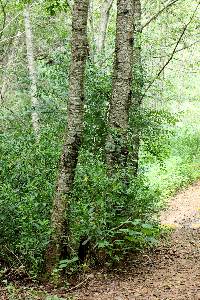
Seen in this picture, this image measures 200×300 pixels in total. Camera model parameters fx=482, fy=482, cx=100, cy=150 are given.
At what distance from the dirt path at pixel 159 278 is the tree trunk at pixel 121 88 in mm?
1778

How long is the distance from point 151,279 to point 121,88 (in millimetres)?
3189

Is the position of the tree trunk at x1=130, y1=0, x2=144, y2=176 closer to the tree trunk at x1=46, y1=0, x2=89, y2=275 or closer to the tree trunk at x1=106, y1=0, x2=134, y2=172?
the tree trunk at x1=106, y1=0, x2=134, y2=172

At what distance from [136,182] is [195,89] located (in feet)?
67.6

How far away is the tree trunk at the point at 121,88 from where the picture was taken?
8148 mm

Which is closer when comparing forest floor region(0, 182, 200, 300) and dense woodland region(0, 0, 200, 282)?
forest floor region(0, 182, 200, 300)

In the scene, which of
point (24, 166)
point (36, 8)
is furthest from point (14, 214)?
point (36, 8)

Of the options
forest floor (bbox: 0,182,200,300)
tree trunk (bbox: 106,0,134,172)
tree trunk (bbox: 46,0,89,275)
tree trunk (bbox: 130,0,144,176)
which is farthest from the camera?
tree trunk (bbox: 130,0,144,176)

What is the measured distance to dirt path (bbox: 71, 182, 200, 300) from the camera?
6.55 metres

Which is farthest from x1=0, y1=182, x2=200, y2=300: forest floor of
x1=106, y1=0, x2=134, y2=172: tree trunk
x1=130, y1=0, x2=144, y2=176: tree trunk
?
x1=130, y1=0, x2=144, y2=176: tree trunk

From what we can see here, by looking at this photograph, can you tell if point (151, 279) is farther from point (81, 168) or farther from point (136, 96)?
point (136, 96)

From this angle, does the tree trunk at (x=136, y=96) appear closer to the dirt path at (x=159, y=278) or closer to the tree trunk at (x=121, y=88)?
the tree trunk at (x=121, y=88)

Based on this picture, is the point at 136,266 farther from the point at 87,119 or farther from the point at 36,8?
the point at 36,8

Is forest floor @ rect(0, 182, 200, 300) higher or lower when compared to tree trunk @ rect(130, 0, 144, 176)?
lower

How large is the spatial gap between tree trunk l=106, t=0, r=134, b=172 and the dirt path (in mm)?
1778
